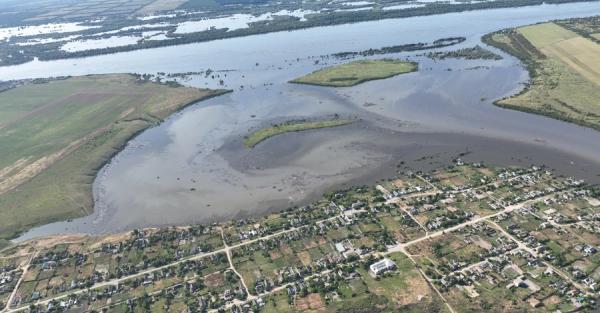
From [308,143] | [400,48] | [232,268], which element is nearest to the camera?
[232,268]

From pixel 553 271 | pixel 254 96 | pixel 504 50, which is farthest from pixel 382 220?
pixel 504 50

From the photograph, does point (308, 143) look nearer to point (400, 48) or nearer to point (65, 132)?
point (65, 132)

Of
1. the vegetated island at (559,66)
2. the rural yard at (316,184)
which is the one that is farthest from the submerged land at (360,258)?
the vegetated island at (559,66)

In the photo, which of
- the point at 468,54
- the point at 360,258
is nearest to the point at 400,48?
the point at 468,54

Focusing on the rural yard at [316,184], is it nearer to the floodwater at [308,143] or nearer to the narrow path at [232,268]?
the narrow path at [232,268]

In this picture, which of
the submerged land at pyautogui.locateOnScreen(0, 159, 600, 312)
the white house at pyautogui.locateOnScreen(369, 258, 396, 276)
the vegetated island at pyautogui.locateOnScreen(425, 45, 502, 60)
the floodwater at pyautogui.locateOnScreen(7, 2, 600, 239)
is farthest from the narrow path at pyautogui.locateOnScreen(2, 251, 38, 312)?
the vegetated island at pyautogui.locateOnScreen(425, 45, 502, 60)

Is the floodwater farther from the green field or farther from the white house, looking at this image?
the white house
